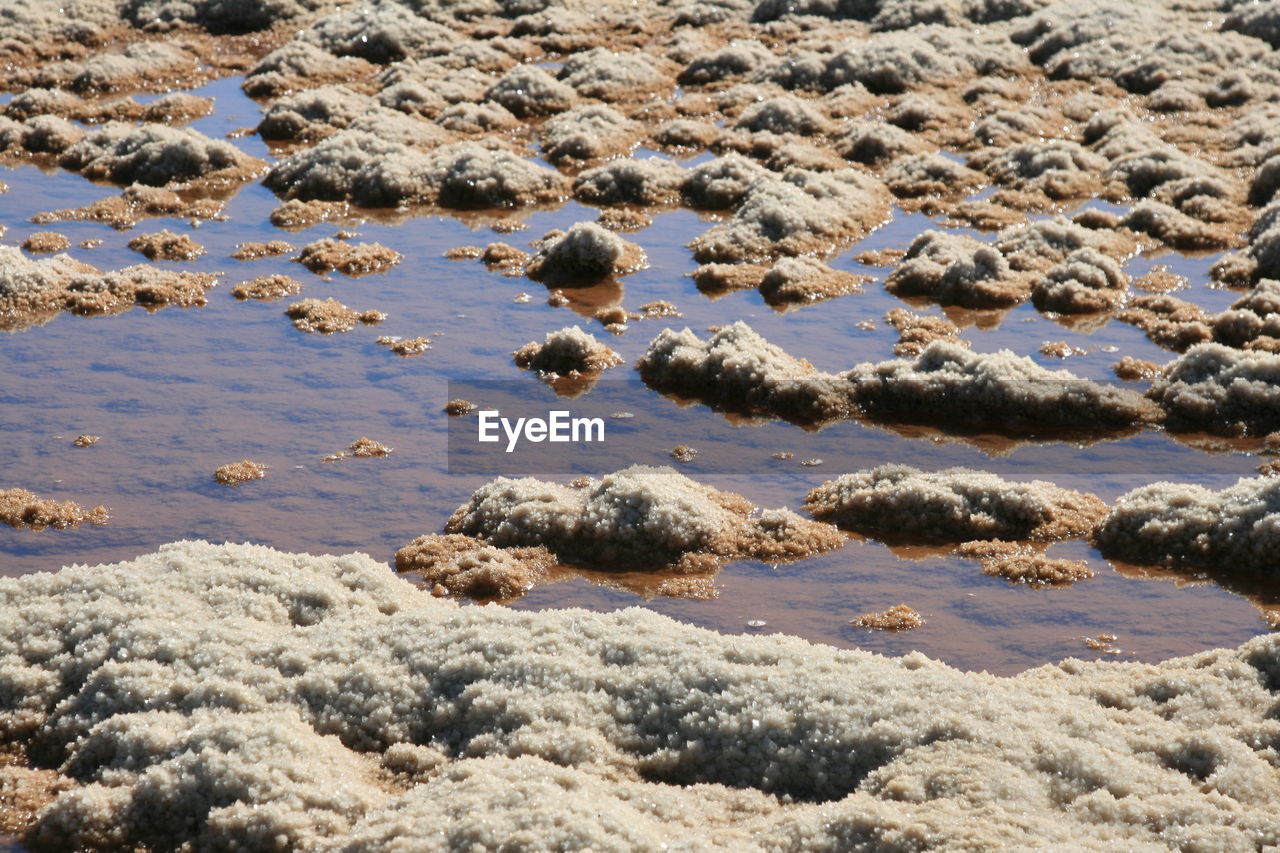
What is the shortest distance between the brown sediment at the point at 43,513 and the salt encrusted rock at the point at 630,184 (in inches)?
601

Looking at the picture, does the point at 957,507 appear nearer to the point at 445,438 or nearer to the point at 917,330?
the point at 917,330

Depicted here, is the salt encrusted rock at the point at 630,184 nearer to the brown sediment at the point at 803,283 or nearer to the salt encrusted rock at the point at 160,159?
the brown sediment at the point at 803,283

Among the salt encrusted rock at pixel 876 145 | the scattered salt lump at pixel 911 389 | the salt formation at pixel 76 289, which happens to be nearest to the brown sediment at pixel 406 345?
the scattered salt lump at pixel 911 389

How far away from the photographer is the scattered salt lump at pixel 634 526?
600 inches

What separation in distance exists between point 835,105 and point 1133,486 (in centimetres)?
2079

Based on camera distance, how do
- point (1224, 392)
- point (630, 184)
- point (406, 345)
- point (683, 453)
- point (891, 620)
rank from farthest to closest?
point (630, 184) → point (406, 345) → point (1224, 392) → point (683, 453) → point (891, 620)

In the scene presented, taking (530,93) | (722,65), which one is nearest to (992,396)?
(530,93)

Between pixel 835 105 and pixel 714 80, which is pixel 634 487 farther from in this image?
pixel 714 80

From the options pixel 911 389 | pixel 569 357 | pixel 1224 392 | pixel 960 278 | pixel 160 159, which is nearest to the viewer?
pixel 1224 392

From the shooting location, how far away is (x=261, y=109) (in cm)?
3662

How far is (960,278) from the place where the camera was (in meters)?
23.2

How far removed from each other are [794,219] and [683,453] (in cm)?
964

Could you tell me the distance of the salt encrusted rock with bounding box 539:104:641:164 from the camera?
31.8 metres

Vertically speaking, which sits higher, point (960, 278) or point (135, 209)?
point (135, 209)
